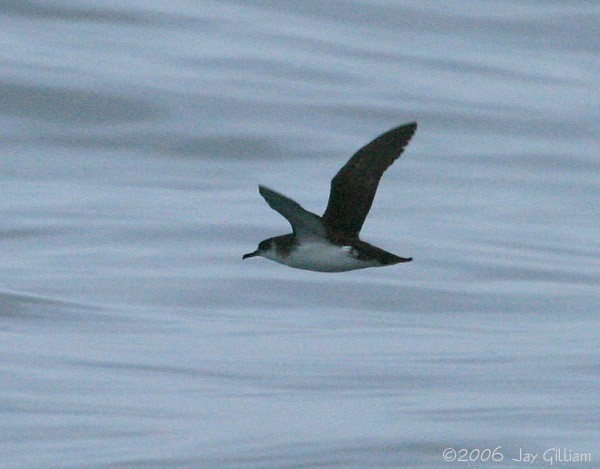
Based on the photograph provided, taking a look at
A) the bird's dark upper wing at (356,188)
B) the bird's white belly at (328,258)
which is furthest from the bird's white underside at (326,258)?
the bird's dark upper wing at (356,188)

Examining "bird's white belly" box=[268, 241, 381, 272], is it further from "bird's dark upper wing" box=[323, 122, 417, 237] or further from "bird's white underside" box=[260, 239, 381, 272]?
"bird's dark upper wing" box=[323, 122, 417, 237]

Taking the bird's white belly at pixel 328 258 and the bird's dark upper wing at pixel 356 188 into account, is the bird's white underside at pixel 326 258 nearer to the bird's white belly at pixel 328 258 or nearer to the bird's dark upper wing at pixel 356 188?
the bird's white belly at pixel 328 258

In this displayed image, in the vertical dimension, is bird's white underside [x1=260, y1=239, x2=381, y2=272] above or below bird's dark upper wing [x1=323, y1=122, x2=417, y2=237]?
below

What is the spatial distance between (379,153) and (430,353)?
10447mm

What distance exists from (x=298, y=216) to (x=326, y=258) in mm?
352

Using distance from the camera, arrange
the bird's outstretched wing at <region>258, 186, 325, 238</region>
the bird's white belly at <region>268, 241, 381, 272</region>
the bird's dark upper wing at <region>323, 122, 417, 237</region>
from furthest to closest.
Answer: the bird's dark upper wing at <region>323, 122, 417, 237</region>
the bird's white belly at <region>268, 241, 381, 272</region>
the bird's outstretched wing at <region>258, 186, 325, 238</region>

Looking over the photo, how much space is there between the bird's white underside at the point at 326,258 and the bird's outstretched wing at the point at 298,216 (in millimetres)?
67

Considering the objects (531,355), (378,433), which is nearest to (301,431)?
(378,433)

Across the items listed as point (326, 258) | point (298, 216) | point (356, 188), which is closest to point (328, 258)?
point (326, 258)

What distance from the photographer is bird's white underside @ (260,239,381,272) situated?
11.4 meters

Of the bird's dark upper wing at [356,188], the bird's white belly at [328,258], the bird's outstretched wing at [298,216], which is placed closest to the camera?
the bird's outstretched wing at [298,216]

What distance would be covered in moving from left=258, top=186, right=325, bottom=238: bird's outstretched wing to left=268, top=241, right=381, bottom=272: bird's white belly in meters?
0.08

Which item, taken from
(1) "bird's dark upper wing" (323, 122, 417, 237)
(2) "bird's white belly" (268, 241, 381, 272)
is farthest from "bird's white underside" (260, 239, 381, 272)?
(1) "bird's dark upper wing" (323, 122, 417, 237)

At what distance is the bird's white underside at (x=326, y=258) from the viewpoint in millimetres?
11367
